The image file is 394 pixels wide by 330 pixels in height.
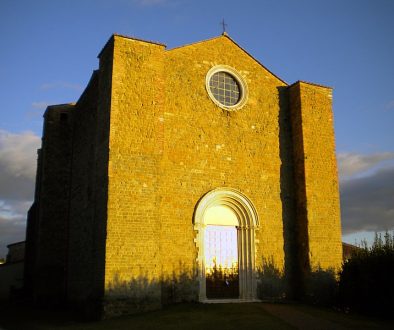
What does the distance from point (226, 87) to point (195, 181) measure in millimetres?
4271

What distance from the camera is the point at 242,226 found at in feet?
56.4

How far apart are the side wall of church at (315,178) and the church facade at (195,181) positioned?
55mm

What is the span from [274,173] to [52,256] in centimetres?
1091

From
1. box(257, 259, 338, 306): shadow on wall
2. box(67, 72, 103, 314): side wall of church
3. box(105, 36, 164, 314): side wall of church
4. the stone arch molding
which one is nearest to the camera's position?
box(105, 36, 164, 314): side wall of church

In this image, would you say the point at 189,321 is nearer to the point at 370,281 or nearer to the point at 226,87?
the point at 370,281

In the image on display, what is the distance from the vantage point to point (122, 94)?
51.3 ft

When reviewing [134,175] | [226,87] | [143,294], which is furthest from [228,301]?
[226,87]

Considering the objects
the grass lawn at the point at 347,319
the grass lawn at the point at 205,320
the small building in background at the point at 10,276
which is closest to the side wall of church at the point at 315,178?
the grass lawn at the point at 347,319

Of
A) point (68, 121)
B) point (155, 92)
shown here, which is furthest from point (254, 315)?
point (68, 121)

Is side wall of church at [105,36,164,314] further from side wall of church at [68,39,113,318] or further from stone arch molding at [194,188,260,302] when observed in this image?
stone arch molding at [194,188,260,302]

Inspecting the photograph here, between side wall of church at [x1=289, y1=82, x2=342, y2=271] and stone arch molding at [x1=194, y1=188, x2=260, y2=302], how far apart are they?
2073 mm

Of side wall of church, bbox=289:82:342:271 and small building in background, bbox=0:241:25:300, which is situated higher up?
side wall of church, bbox=289:82:342:271

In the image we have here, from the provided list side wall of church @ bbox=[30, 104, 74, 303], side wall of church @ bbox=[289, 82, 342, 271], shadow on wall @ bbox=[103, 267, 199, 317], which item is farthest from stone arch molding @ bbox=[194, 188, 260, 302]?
side wall of church @ bbox=[30, 104, 74, 303]

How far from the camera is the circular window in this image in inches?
708
